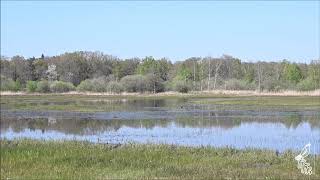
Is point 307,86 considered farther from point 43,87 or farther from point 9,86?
point 9,86

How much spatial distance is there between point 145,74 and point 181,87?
16.3 meters

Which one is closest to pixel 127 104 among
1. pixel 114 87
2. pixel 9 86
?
pixel 114 87

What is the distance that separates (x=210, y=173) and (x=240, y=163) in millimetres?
2741

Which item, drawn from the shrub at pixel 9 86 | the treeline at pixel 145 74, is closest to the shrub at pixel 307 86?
the treeline at pixel 145 74

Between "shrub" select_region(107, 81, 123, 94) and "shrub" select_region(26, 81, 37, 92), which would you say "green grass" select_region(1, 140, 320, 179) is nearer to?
"shrub" select_region(107, 81, 123, 94)

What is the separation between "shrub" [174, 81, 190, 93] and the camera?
99.3 metres

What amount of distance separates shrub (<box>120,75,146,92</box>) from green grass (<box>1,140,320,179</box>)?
3046 inches

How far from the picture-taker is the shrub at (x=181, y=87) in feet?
326

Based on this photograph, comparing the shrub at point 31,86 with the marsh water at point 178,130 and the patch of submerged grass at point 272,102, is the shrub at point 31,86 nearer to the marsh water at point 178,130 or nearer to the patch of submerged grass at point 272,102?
the patch of submerged grass at point 272,102

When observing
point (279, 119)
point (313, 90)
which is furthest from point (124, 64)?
point (279, 119)

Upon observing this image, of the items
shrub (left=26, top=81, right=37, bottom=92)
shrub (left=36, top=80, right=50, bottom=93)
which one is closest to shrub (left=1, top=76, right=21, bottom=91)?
shrub (left=26, top=81, right=37, bottom=92)

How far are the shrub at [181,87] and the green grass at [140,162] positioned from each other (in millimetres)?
78183

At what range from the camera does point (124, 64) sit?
5192 inches

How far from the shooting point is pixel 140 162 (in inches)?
645
